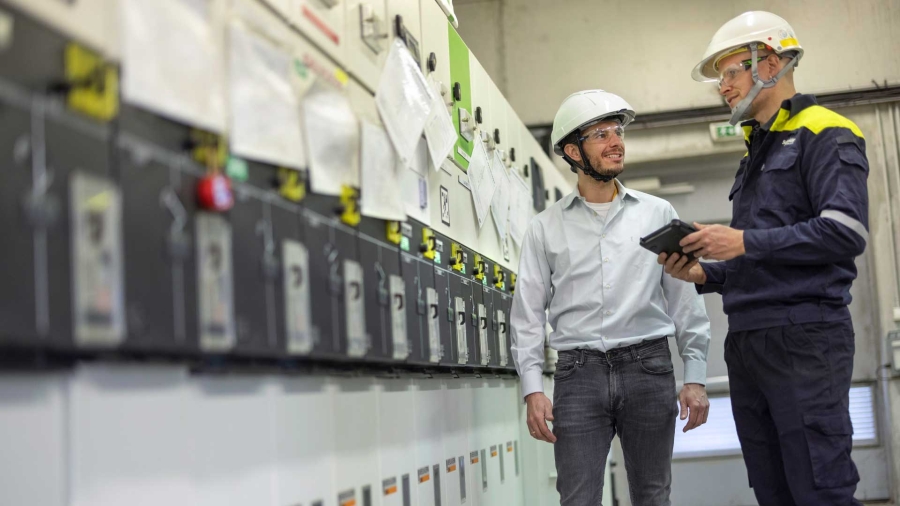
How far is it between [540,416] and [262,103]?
149cm

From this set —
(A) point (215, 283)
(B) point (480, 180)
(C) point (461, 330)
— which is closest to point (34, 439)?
(A) point (215, 283)

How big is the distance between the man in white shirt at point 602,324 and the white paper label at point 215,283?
4.80 feet

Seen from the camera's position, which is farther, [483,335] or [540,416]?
[483,335]

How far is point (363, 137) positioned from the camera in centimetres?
195

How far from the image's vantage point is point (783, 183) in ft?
7.70

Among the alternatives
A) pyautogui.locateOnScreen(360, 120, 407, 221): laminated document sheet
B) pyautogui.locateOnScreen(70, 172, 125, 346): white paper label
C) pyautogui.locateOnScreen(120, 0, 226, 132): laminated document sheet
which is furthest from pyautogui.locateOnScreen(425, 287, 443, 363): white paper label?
pyautogui.locateOnScreen(70, 172, 125, 346): white paper label

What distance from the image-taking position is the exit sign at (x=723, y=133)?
243 inches

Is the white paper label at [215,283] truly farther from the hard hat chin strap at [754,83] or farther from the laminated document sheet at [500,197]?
the laminated document sheet at [500,197]

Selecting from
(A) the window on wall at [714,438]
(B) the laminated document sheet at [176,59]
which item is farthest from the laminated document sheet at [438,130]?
(A) the window on wall at [714,438]

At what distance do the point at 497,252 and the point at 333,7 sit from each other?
6.29 feet

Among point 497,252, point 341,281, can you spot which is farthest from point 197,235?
point 497,252

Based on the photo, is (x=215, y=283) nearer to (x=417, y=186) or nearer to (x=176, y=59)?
(x=176, y=59)

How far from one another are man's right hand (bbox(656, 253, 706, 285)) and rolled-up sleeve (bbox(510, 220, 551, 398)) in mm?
479

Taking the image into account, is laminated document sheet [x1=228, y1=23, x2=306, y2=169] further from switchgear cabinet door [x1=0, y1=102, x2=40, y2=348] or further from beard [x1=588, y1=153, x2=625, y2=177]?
beard [x1=588, y1=153, x2=625, y2=177]
